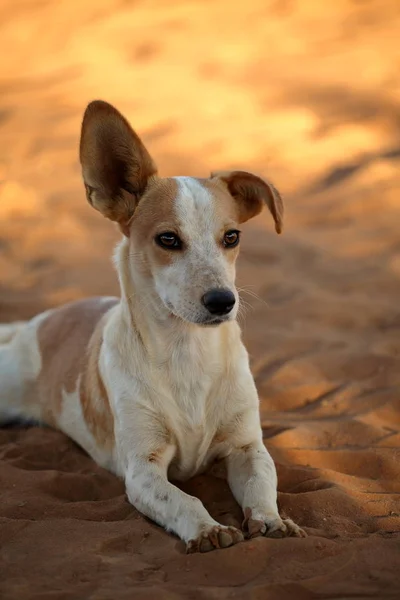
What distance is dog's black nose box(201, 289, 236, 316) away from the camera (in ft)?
12.4

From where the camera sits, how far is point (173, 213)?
4.15 metres

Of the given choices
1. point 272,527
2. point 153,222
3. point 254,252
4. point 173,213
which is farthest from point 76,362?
point 254,252

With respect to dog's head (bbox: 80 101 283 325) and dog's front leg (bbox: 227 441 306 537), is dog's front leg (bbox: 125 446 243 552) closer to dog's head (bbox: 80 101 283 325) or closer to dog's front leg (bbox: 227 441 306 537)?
dog's front leg (bbox: 227 441 306 537)

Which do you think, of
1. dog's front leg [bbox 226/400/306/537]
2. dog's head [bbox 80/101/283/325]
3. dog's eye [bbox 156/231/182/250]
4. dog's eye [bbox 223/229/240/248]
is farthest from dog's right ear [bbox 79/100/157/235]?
dog's front leg [bbox 226/400/306/537]

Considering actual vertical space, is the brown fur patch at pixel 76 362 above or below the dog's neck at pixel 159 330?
below

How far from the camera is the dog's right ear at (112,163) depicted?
4.20 metres

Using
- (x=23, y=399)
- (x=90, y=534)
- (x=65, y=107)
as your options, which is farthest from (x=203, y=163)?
(x=90, y=534)

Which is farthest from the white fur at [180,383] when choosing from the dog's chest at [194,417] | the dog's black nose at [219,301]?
the dog's black nose at [219,301]

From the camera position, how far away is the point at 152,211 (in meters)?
4.27

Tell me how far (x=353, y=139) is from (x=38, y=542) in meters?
8.63

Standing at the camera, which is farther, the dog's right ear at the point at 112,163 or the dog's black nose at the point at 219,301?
the dog's right ear at the point at 112,163

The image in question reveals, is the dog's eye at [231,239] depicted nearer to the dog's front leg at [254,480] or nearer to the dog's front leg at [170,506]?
the dog's front leg at [254,480]

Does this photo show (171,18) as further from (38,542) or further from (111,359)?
(38,542)

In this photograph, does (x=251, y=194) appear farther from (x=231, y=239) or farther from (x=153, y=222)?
(x=153, y=222)
